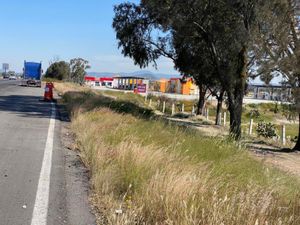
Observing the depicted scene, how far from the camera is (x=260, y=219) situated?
4.42 m

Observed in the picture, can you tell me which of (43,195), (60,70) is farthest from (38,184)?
(60,70)

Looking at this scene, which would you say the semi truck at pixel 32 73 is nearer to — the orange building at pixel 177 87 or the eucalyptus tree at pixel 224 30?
the eucalyptus tree at pixel 224 30

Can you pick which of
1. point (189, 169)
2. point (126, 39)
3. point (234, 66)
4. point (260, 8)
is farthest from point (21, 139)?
point (126, 39)

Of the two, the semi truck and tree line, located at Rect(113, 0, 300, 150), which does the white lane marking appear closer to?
tree line, located at Rect(113, 0, 300, 150)

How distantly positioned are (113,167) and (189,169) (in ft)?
4.47

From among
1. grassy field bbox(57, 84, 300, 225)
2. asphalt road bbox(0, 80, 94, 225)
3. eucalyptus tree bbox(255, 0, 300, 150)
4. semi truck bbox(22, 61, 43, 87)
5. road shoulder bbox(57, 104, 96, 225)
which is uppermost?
eucalyptus tree bbox(255, 0, 300, 150)

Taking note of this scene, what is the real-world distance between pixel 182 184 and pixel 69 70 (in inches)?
4996

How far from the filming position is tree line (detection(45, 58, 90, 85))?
12688 cm

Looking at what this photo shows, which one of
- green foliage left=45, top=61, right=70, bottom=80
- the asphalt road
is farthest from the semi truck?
green foliage left=45, top=61, right=70, bottom=80

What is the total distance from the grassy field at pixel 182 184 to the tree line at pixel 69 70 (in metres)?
119

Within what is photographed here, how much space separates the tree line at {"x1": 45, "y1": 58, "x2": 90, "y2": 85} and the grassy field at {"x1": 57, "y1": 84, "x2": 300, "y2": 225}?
11858 centimetres

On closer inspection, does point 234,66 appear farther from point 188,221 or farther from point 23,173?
point 188,221

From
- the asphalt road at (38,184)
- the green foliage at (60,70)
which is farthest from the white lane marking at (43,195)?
the green foliage at (60,70)

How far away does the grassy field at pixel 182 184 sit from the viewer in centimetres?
466
